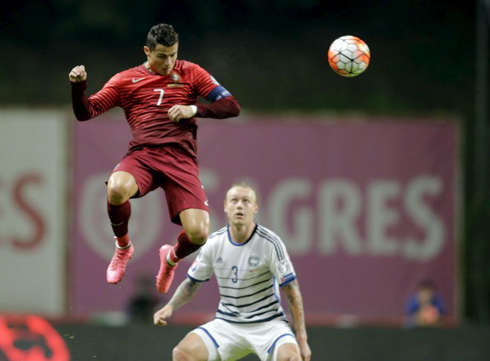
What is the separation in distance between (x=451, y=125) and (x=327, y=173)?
5.66 feet

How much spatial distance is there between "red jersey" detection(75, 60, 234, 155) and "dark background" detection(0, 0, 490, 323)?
6.87 m

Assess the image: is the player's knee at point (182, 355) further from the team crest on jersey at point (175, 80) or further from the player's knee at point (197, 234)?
the team crest on jersey at point (175, 80)

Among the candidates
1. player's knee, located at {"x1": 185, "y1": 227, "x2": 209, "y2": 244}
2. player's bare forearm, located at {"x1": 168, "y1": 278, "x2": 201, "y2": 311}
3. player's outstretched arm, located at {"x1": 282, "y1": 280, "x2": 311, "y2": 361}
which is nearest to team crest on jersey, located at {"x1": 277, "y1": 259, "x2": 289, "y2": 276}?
player's outstretched arm, located at {"x1": 282, "y1": 280, "x2": 311, "y2": 361}

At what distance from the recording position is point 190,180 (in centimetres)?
667

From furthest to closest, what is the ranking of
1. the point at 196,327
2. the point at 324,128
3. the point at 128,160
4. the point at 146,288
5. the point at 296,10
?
1. the point at 296,10
2. the point at 324,128
3. the point at 146,288
4. the point at 196,327
5. the point at 128,160

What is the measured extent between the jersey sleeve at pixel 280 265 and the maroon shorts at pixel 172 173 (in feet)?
3.88

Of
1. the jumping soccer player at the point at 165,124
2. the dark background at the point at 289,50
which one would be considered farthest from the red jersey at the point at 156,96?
the dark background at the point at 289,50

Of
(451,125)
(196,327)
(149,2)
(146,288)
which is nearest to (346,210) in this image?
(451,125)

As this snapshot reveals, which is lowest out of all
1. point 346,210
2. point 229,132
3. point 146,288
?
point 146,288

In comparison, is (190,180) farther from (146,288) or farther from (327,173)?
(327,173)

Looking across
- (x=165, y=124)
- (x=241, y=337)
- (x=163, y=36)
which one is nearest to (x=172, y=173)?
(x=165, y=124)

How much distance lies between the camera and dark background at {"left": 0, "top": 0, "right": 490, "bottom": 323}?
13.6 metres

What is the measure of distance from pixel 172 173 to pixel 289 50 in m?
7.43

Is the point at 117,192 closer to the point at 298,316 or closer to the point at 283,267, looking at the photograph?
the point at 283,267
